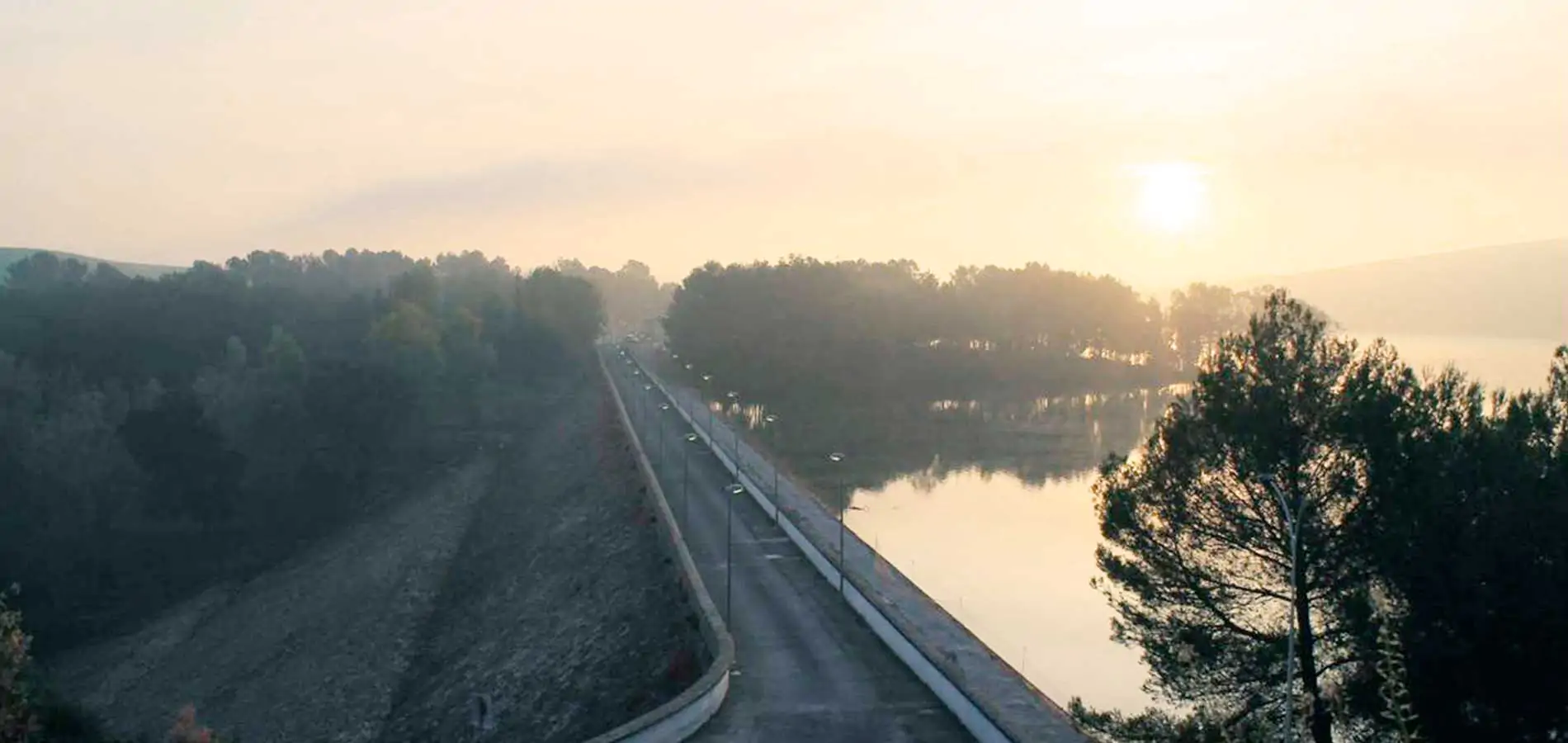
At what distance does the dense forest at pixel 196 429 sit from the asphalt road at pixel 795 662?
2698 centimetres

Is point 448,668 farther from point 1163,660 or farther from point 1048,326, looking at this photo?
point 1048,326

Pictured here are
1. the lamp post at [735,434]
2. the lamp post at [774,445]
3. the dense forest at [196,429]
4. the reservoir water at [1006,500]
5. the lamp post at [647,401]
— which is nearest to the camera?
the reservoir water at [1006,500]

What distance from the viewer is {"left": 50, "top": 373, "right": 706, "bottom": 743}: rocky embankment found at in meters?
30.2

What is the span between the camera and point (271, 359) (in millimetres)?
74875

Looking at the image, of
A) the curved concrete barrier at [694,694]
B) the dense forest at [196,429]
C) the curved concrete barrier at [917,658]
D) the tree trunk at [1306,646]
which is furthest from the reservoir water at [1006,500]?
the dense forest at [196,429]

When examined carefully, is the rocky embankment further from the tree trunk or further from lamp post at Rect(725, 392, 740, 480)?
the tree trunk

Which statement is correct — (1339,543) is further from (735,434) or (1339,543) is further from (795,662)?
(735,434)

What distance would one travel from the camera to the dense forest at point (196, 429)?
54938 millimetres

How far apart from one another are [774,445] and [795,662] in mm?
49186

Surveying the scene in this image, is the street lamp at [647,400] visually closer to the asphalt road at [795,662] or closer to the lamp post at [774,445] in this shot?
the lamp post at [774,445]

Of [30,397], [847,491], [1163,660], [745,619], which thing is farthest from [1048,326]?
[1163,660]

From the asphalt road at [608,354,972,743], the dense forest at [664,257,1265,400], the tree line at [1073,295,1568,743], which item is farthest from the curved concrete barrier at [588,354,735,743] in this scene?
the dense forest at [664,257,1265,400]

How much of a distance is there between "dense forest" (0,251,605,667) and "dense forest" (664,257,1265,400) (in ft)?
59.0

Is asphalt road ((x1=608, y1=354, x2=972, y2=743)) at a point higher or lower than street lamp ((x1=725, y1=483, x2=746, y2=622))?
lower
